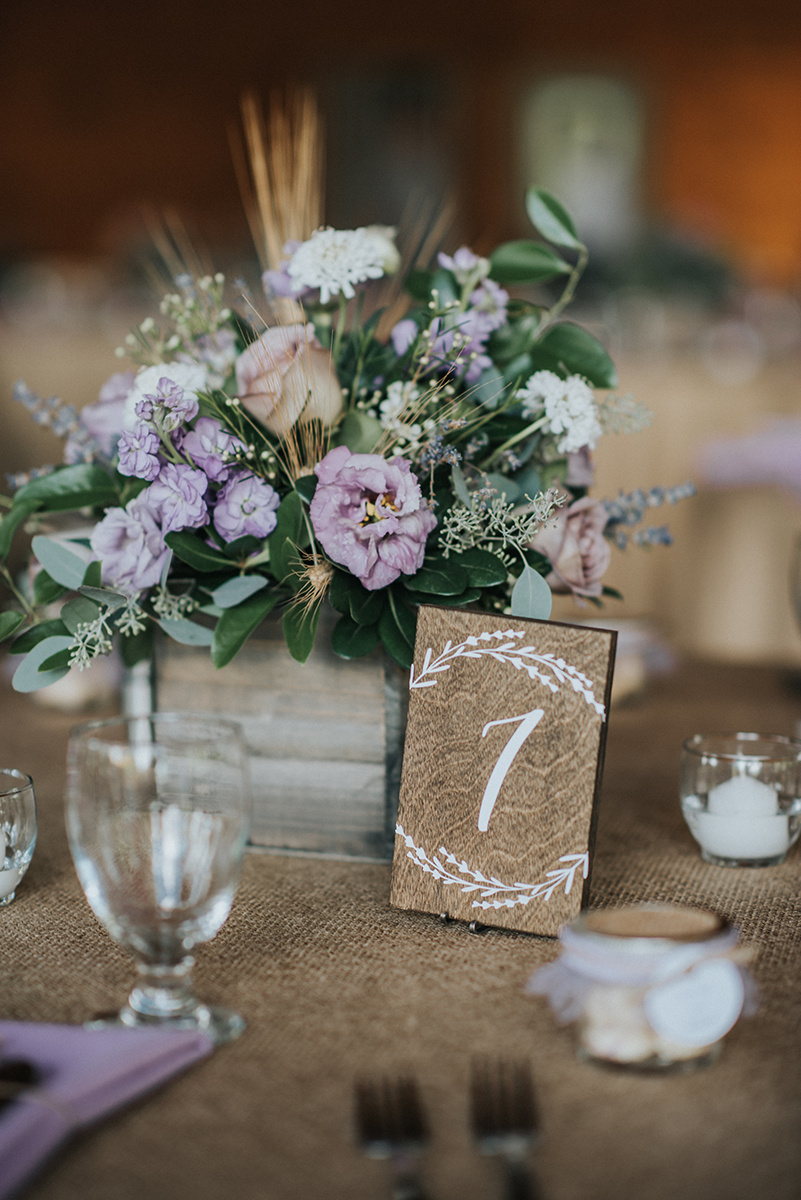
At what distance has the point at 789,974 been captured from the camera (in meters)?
0.66

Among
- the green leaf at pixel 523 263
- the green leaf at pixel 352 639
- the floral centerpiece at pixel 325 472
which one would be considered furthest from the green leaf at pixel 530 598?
the green leaf at pixel 523 263

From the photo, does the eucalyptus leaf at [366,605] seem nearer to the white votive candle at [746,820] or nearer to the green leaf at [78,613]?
the green leaf at [78,613]

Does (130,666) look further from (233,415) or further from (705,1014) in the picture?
(705,1014)

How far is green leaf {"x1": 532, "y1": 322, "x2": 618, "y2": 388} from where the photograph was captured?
2.99ft

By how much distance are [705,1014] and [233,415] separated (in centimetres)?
49

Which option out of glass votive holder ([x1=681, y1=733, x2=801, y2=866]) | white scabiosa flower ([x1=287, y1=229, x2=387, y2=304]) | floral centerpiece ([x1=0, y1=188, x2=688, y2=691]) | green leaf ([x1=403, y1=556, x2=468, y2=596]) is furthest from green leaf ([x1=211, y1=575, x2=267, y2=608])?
glass votive holder ([x1=681, y1=733, x2=801, y2=866])

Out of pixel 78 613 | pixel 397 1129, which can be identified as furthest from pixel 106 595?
pixel 397 1129

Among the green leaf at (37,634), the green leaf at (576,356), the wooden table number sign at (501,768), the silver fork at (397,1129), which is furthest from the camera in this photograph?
the green leaf at (576,356)

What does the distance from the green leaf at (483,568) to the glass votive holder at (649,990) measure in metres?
0.26

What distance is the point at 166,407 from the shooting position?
28.6 inches

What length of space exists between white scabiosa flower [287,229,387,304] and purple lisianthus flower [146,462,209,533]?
0.17 m

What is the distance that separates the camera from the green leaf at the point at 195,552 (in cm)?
76

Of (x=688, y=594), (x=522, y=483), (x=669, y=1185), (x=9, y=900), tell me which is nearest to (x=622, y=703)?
(x=522, y=483)

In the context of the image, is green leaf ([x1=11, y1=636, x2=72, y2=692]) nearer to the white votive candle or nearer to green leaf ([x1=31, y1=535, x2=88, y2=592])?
green leaf ([x1=31, y1=535, x2=88, y2=592])
